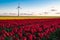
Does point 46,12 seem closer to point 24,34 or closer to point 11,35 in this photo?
point 24,34

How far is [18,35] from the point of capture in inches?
88.9

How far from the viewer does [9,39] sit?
2.20 meters

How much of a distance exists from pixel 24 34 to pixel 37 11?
0.68 meters

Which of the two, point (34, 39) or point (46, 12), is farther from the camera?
point (46, 12)

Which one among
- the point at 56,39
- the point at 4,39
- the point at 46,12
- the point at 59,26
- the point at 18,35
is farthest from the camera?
the point at 46,12

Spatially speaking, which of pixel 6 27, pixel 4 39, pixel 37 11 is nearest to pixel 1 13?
pixel 6 27

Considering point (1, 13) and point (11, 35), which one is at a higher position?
point (1, 13)

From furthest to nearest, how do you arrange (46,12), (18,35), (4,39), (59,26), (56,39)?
(46,12) → (59,26) → (56,39) → (18,35) → (4,39)

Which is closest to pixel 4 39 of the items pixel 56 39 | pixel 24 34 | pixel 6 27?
pixel 24 34

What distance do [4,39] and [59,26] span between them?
1043 millimetres

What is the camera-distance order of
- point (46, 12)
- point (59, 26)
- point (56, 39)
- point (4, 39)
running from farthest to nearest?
point (46, 12) < point (59, 26) < point (56, 39) < point (4, 39)

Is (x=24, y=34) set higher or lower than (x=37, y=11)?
lower

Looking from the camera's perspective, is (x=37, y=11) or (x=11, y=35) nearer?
(x=11, y=35)

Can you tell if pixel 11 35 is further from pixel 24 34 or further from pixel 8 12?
pixel 8 12
